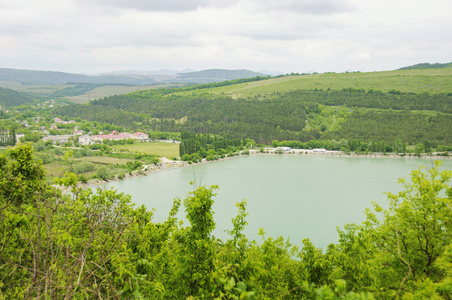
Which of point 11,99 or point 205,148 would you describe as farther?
point 11,99

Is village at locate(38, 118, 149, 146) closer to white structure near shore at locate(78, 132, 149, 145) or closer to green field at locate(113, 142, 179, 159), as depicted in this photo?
white structure near shore at locate(78, 132, 149, 145)

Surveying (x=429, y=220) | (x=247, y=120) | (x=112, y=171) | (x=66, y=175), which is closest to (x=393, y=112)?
(x=247, y=120)

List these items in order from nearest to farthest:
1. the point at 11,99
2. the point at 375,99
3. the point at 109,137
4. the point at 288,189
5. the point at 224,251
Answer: the point at 224,251 < the point at 288,189 < the point at 109,137 < the point at 375,99 < the point at 11,99

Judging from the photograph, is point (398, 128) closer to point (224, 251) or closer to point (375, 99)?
point (375, 99)

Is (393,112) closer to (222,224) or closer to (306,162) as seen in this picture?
(306,162)

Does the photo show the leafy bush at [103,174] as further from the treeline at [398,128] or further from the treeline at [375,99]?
the treeline at [375,99]

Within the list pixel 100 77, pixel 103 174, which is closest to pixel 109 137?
pixel 103 174

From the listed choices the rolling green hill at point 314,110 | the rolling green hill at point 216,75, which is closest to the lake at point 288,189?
the rolling green hill at point 314,110
